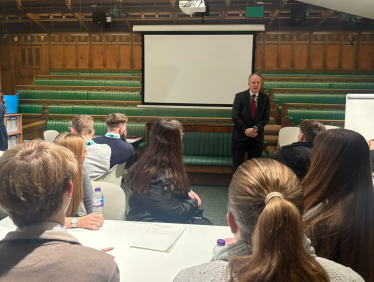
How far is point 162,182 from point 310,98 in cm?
638

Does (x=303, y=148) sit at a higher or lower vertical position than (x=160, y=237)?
higher

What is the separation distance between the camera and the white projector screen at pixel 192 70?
7.18 metres

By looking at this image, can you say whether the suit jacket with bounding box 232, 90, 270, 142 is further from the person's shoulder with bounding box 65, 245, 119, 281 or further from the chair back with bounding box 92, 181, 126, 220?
the person's shoulder with bounding box 65, 245, 119, 281

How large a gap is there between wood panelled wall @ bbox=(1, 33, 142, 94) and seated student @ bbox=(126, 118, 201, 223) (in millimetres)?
9044

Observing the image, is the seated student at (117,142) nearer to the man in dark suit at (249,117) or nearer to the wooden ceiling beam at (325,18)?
the man in dark suit at (249,117)

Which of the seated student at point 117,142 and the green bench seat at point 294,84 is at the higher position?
the green bench seat at point 294,84

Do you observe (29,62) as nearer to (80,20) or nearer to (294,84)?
(80,20)

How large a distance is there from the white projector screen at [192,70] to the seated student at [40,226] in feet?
21.1

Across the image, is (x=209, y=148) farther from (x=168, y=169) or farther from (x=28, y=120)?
Answer: (x=28, y=120)

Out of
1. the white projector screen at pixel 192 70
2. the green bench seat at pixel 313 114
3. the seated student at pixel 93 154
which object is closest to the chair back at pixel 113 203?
the seated student at pixel 93 154

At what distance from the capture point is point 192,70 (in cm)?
741

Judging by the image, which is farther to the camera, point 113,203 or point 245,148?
point 245,148

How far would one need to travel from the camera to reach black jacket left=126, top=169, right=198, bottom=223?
2121 millimetres

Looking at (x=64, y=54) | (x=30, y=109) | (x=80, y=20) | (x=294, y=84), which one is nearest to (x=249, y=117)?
(x=294, y=84)
